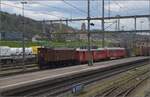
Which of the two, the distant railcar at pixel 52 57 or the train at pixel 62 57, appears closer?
the distant railcar at pixel 52 57

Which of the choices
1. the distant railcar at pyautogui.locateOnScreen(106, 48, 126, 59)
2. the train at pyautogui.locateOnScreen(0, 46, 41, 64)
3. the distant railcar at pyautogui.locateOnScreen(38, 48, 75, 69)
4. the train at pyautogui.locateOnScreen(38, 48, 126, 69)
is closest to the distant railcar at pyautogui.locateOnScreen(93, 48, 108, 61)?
the train at pyautogui.locateOnScreen(38, 48, 126, 69)

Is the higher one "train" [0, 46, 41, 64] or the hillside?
the hillside

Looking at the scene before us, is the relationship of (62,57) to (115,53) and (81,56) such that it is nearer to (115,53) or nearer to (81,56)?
(81,56)

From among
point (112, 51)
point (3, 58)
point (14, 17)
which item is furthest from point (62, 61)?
point (14, 17)

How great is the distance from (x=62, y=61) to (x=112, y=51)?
1117 inches

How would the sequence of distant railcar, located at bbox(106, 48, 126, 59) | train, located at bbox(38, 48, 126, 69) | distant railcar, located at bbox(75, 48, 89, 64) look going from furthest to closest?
distant railcar, located at bbox(106, 48, 126, 59) → distant railcar, located at bbox(75, 48, 89, 64) → train, located at bbox(38, 48, 126, 69)

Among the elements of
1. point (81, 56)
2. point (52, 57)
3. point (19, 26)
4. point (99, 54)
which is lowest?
point (99, 54)

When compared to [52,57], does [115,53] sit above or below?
below

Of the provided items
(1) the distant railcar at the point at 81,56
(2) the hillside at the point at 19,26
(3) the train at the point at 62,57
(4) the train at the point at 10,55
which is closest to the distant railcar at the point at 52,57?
(3) the train at the point at 62,57

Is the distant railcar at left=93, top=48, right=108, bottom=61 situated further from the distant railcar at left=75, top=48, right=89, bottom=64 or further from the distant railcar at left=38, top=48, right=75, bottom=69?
the distant railcar at left=38, top=48, right=75, bottom=69

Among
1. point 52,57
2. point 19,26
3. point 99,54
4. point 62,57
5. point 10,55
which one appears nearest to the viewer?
point 52,57

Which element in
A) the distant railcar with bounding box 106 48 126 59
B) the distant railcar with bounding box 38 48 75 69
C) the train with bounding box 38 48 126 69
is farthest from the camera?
the distant railcar with bounding box 106 48 126 59

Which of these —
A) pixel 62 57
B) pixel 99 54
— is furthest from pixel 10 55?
pixel 99 54

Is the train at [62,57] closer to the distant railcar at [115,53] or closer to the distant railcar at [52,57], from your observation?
the distant railcar at [52,57]
